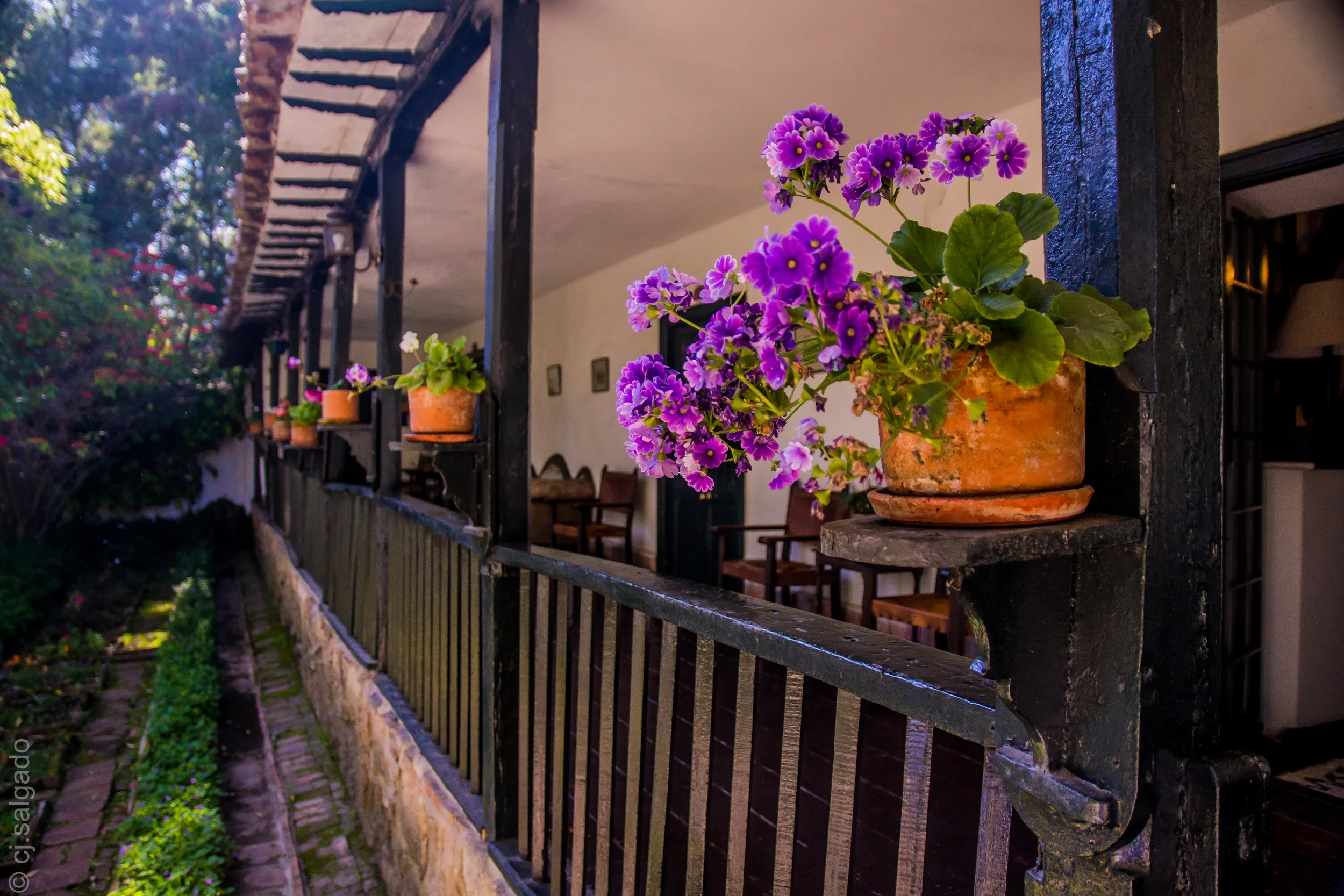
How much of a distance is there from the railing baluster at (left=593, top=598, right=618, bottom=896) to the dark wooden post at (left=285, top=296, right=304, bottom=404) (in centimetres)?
685

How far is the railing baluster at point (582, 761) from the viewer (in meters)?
1.82

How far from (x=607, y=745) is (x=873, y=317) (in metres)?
1.32

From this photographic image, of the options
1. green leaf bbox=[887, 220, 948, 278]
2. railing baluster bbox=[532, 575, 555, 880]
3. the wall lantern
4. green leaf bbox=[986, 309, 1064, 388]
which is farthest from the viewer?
the wall lantern

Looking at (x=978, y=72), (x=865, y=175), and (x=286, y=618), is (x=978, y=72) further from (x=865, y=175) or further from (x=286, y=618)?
(x=286, y=618)

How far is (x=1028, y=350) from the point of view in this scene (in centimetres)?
74

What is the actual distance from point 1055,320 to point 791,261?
25cm

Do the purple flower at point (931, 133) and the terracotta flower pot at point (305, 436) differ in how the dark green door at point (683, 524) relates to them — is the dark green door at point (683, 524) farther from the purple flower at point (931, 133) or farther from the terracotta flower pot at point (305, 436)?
the purple flower at point (931, 133)

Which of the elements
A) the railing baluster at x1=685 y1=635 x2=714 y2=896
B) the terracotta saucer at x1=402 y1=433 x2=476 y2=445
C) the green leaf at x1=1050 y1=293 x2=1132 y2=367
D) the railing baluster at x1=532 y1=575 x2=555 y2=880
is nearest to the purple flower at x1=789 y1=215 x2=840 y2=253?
the green leaf at x1=1050 y1=293 x2=1132 y2=367

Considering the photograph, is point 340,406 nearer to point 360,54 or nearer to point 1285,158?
point 360,54

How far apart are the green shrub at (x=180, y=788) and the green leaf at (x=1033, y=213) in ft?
11.9

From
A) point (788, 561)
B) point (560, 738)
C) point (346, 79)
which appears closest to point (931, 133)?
point (560, 738)

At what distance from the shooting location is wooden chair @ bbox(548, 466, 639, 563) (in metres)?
6.30

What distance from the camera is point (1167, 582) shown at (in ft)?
2.68

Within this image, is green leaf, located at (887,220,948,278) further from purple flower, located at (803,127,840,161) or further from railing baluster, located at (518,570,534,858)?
railing baluster, located at (518,570,534,858)
